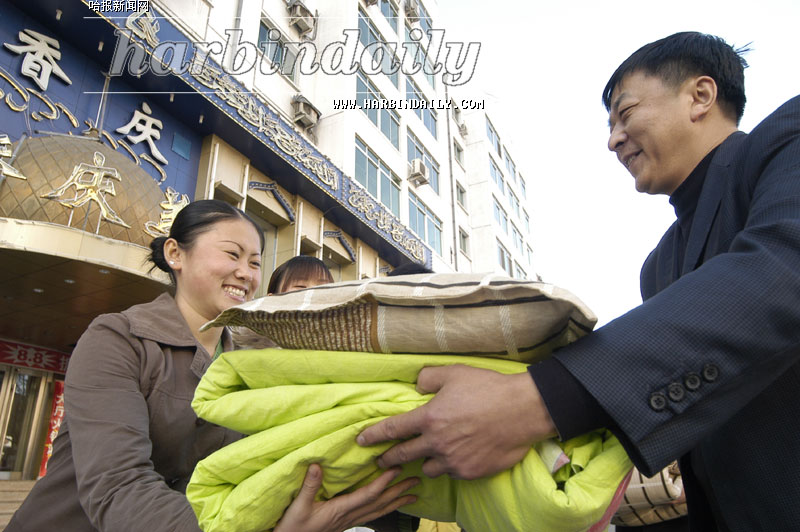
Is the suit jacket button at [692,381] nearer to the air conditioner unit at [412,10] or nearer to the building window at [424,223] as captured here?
the building window at [424,223]

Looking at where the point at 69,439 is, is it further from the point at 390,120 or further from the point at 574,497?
the point at 390,120

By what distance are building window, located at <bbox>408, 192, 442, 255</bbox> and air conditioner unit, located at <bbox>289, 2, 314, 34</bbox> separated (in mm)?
6317

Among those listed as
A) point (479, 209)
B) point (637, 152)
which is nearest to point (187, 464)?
point (637, 152)

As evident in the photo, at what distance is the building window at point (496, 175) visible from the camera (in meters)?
24.9

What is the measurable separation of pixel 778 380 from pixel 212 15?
11.7 m

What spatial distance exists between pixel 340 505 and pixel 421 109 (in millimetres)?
19870

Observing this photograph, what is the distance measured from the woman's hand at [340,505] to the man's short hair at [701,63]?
1.43m

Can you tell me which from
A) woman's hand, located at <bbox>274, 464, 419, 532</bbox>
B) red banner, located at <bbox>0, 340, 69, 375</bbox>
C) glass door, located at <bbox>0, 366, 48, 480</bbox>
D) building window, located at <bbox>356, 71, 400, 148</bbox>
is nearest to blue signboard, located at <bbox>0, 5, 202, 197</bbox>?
red banner, located at <bbox>0, 340, 69, 375</bbox>

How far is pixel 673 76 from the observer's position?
58.7 inches

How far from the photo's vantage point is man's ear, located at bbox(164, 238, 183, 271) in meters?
2.06

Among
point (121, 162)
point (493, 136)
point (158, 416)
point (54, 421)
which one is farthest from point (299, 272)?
point (493, 136)

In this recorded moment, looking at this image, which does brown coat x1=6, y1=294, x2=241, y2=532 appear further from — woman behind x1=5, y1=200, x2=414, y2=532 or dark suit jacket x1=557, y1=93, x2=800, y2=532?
dark suit jacket x1=557, y1=93, x2=800, y2=532

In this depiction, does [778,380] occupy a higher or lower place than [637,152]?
lower

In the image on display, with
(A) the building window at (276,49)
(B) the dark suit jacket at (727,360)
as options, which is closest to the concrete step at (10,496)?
(B) the dark suit jacket at (727,360)
